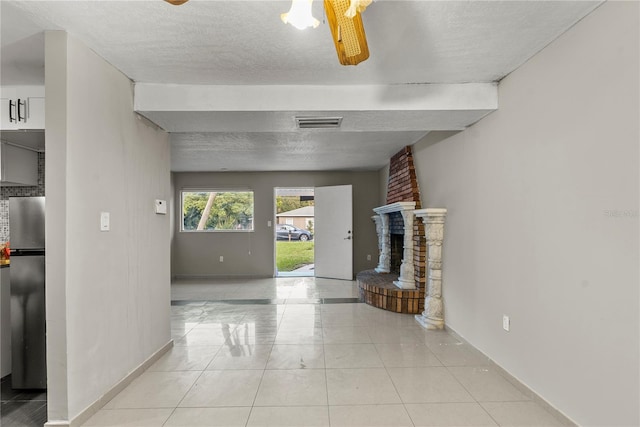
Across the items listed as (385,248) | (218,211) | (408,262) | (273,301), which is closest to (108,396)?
(273,301)

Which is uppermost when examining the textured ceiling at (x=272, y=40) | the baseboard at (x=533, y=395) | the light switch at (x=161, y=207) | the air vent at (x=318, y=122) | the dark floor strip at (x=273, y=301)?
the textured ceiling at (x=272, y=40)

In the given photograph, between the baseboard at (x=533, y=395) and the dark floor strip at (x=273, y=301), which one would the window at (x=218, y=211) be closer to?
the dark floor strip at (x=273, y=301)

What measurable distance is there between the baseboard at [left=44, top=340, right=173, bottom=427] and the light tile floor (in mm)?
37

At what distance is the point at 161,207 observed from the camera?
290cm

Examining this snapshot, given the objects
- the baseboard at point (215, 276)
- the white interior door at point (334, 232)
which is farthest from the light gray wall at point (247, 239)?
the white interior door at point (334, 232)

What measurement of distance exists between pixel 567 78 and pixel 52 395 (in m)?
3.31

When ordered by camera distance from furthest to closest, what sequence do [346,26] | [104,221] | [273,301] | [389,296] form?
[273,301], [389,296], [104,221], [346,26]

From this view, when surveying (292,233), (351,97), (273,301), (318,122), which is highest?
(351,97)

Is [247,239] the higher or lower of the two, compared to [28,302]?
higher

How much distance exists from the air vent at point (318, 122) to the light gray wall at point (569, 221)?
122cm

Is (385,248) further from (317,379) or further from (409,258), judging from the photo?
(317,379)

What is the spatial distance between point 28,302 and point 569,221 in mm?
3455

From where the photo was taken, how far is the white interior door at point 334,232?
21.6 feet

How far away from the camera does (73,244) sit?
1870 millimetres
